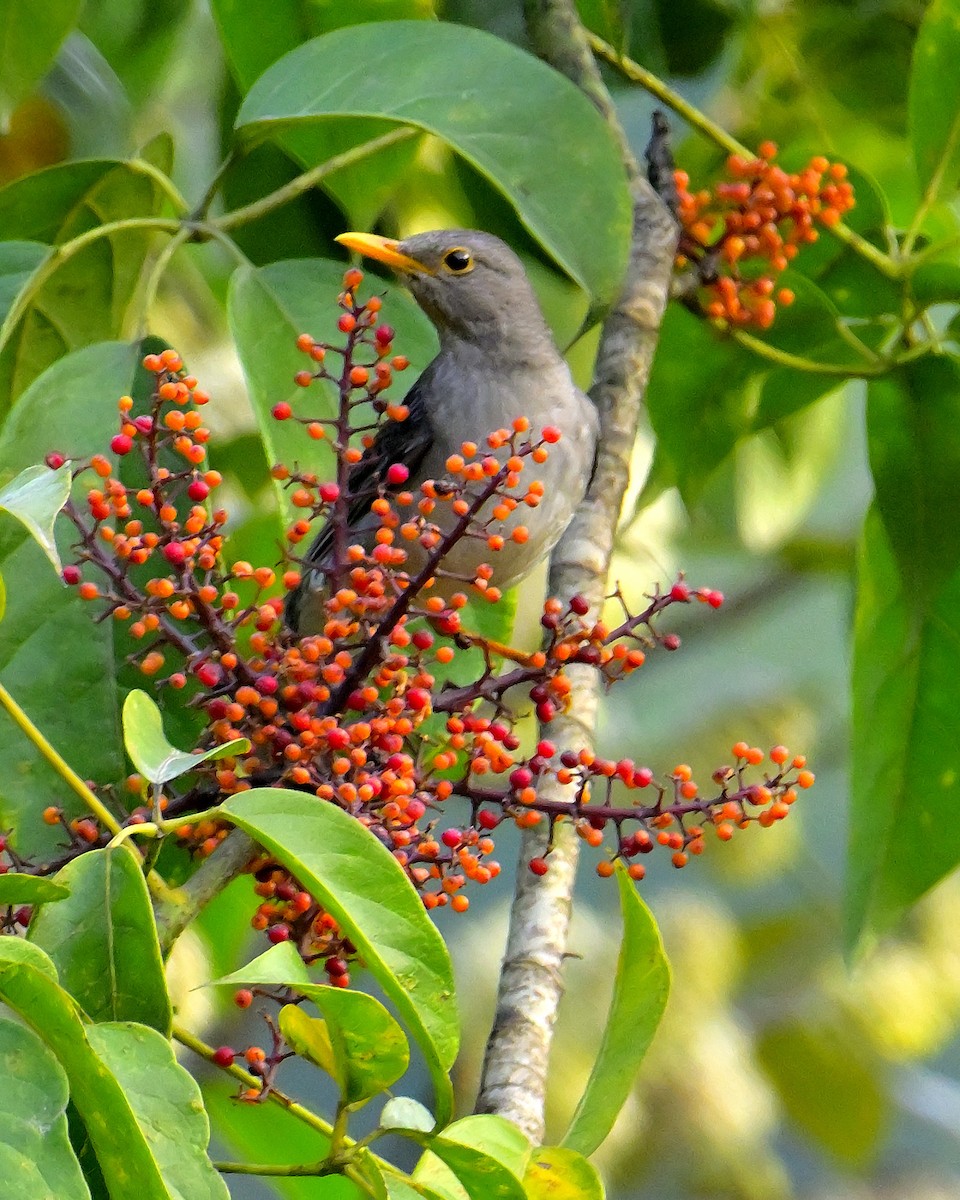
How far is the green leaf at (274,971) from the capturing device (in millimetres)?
1146

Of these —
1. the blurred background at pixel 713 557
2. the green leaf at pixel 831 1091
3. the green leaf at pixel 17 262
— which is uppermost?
the green leaf at pixel 17 262

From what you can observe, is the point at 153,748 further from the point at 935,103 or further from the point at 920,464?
the point at 935,103

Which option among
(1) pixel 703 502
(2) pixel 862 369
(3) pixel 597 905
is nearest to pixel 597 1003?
(1) pixel 703 502

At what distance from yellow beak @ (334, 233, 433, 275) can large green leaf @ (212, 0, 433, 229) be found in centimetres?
10

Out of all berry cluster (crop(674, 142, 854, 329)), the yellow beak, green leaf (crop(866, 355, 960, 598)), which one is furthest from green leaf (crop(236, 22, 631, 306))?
green leaf (crop(866, 355, 960, 598))

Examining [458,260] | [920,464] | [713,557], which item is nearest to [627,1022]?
[920,464]

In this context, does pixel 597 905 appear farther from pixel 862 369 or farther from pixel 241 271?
pixel 241 271

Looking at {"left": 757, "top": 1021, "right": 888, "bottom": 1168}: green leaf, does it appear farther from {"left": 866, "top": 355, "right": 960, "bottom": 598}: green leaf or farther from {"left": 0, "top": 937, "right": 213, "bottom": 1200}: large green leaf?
{"left": 0, "top": 937, "right": 213, "bottom": 1200}: large green leaf

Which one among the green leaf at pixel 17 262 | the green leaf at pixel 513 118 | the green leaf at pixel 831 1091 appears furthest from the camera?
the green leaf at pixel 831 1091

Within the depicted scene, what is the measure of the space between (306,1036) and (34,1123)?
0.40 metres

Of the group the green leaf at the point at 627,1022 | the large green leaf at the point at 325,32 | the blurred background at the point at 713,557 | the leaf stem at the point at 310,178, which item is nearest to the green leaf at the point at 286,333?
the leaf stem at the point at 310,178

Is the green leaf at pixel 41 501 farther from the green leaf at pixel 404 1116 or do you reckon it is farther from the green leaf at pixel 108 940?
the green leaf at pixel 404 1116

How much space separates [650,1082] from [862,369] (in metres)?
2.46

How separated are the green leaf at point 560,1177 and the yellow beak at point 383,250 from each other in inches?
64.6
